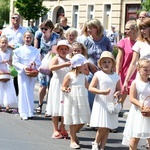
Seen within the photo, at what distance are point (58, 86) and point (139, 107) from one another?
7.21 feet

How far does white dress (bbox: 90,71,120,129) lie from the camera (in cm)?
851

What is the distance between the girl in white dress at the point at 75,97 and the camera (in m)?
8.92

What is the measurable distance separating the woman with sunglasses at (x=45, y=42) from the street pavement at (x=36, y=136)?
69cm

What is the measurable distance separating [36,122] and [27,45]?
1589mm

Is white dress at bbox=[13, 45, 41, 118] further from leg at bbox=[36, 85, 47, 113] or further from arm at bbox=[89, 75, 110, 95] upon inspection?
arm at bbox=[89, 75, 110, 95]

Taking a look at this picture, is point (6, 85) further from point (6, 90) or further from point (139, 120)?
point (139, 120)

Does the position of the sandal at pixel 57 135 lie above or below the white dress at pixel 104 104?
below

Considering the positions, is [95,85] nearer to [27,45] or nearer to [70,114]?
[70,114]

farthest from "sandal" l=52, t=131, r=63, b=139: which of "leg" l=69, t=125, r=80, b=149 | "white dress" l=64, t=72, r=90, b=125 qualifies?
"white dress" l=64, t=72, r=90, b=125

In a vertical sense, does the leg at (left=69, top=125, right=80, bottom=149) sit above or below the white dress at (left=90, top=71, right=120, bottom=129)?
below

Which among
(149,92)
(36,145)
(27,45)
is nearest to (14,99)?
(27,45)

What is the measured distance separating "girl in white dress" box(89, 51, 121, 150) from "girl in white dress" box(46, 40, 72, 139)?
3.65 feet

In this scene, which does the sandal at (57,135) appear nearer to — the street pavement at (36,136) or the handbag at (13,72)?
the street pavement at (36,136)

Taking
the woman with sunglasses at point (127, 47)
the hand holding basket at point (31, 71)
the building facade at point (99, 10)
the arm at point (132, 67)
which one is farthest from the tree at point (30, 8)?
the arm at point (132, 67)
